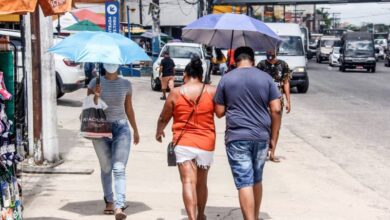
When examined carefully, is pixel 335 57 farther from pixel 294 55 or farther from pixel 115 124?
pixel 115 124

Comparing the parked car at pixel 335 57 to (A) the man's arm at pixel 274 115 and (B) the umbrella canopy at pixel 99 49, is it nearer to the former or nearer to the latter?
(B) the umbrella canopy at pixel 99 49

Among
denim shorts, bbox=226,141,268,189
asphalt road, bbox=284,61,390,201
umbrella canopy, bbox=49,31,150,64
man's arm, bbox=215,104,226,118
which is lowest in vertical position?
asphalt road, bbox=284,61,390,201

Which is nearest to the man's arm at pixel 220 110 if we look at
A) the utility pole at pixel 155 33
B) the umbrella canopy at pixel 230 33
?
the umbrella canopy at pixel 230 33

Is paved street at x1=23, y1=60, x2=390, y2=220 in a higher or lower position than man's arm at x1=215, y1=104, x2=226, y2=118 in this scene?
lower

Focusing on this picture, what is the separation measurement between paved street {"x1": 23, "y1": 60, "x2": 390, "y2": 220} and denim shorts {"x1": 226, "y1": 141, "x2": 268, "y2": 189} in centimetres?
116

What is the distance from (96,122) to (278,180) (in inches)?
124

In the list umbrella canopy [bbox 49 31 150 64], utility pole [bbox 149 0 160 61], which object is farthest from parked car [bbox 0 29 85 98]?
utility pole [bbox 149 0 160 61]

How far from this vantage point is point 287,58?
80.4 feet

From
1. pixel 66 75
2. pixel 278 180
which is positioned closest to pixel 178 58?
pixel 66 75

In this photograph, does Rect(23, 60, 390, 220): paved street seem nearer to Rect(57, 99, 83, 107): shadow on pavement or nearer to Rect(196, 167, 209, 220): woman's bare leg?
Rect(196, 167, 209, 220): woman's bare leg

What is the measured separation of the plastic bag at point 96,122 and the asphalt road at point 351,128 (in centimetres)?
358

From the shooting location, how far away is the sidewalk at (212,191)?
7.29 metres

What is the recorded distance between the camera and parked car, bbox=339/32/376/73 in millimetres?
40062

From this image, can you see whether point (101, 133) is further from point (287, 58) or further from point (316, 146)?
point (287, 58)
